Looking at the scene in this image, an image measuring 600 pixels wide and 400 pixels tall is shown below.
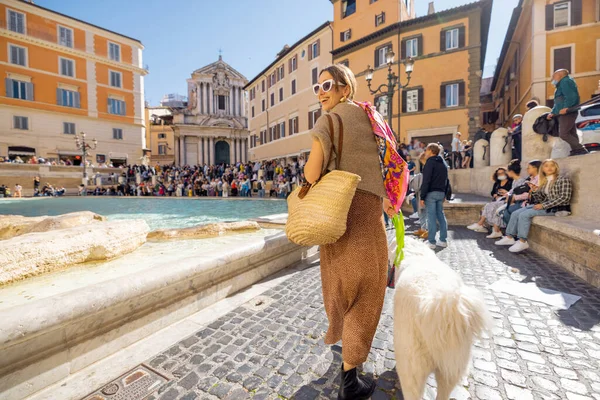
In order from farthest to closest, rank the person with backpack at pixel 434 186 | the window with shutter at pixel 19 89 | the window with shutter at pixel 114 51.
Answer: the window with shutter at pixel 114 51, the window with shutter at pixel 19 89, the person with backpack at pixel 434 186

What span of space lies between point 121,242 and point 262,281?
1.99 metres

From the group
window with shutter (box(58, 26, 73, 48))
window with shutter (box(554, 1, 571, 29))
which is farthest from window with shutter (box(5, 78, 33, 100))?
window with shutter (box(554, 1, 571, 29))

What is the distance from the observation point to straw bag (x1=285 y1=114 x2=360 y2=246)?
1.52m

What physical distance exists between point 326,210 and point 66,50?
4373cm

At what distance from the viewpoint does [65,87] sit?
107ft

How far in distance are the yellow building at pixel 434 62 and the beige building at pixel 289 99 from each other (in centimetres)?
489

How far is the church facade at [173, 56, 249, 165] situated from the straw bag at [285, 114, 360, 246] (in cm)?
4604

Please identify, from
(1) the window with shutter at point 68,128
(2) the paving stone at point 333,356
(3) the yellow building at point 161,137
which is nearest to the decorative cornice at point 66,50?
(1) the window with shutter at point 68,128

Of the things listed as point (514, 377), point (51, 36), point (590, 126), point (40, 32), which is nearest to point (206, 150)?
point (51, 36)

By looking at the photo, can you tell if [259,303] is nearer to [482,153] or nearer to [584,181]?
[584,181]

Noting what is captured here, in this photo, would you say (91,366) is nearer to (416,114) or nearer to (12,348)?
(12,348)

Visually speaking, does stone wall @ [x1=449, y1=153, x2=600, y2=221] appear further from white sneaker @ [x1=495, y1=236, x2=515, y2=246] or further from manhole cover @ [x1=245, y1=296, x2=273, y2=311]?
manhole cover @ [x1=245, y1=296, x2=273, y2=311]

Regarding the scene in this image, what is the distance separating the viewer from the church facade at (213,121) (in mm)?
44906

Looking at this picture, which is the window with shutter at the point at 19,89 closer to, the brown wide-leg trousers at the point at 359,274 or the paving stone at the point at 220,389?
the paving stone at the point at 220,389
